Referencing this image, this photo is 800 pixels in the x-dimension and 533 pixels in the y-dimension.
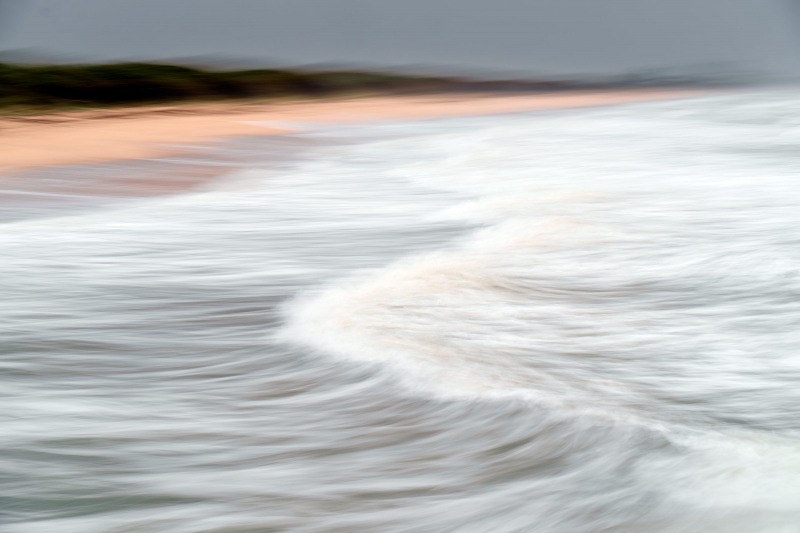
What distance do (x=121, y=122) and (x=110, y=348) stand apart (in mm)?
4267

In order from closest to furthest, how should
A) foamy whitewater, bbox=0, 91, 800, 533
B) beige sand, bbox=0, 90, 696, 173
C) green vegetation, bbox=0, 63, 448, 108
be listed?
1. foamy whitewater, bbox=0, 91, 800, 533
2. beige sand, bbox=0, 90, 696, 173
3. green vegetation, bbox=0, 63, 448, 108

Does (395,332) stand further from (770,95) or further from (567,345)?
(770,95)

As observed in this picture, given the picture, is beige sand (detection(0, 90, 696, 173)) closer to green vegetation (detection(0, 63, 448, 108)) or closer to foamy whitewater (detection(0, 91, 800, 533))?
green vegetation (detection(0, 63, 448, 108))

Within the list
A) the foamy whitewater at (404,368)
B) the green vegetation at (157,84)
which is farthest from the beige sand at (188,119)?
the foamy whitewater at (404,368)

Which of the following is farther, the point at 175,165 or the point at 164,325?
the point at 175,165

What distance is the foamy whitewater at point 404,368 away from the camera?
0.95m

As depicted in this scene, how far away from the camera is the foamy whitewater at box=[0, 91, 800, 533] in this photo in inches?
37.2

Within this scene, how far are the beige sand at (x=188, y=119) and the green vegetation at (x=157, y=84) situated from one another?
0.18 meters

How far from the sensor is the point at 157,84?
679cm

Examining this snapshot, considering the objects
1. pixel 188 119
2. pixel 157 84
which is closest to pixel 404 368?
pixel 188 119

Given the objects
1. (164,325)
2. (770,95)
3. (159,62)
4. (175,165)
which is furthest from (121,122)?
(770,95)

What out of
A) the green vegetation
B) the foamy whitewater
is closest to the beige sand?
the green vegetation

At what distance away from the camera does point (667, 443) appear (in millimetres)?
1025

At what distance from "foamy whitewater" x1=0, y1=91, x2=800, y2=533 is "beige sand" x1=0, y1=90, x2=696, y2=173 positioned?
139 centimetres
